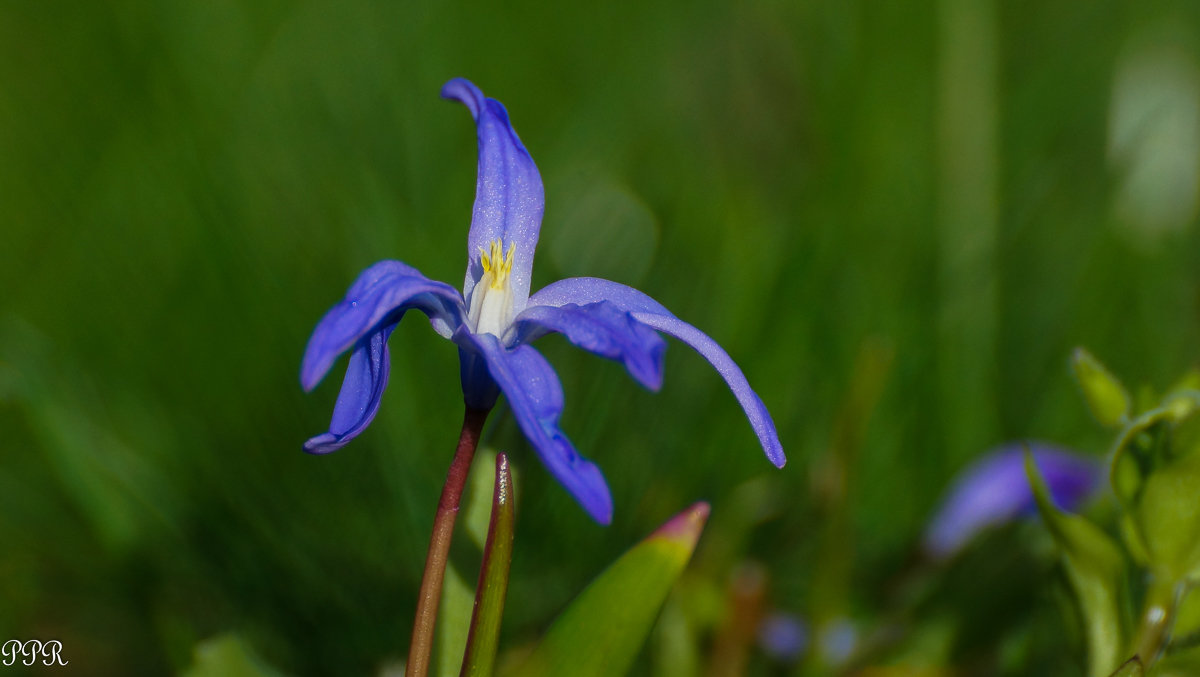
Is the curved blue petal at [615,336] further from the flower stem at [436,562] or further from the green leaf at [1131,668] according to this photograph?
the green leaf at [1131,668]

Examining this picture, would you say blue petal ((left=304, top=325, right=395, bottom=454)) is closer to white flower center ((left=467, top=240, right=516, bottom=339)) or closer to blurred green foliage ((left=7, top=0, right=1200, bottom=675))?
white flower center ((left=467, top=240, right=516, bottom=339))

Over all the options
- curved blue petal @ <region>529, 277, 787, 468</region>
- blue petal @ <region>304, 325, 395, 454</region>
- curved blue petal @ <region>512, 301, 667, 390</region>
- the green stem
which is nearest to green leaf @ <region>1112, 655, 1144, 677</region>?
the green stem

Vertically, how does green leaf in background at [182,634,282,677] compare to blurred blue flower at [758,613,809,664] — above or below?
above

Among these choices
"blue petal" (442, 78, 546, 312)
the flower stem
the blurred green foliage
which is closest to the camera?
the flower stem

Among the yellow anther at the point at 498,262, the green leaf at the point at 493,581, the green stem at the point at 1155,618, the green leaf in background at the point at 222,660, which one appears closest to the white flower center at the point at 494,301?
the yellow anther at the point at 498,262

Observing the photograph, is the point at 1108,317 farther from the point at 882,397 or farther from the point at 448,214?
the point at 448,214

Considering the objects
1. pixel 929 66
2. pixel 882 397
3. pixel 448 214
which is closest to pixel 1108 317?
pixel 882 397
